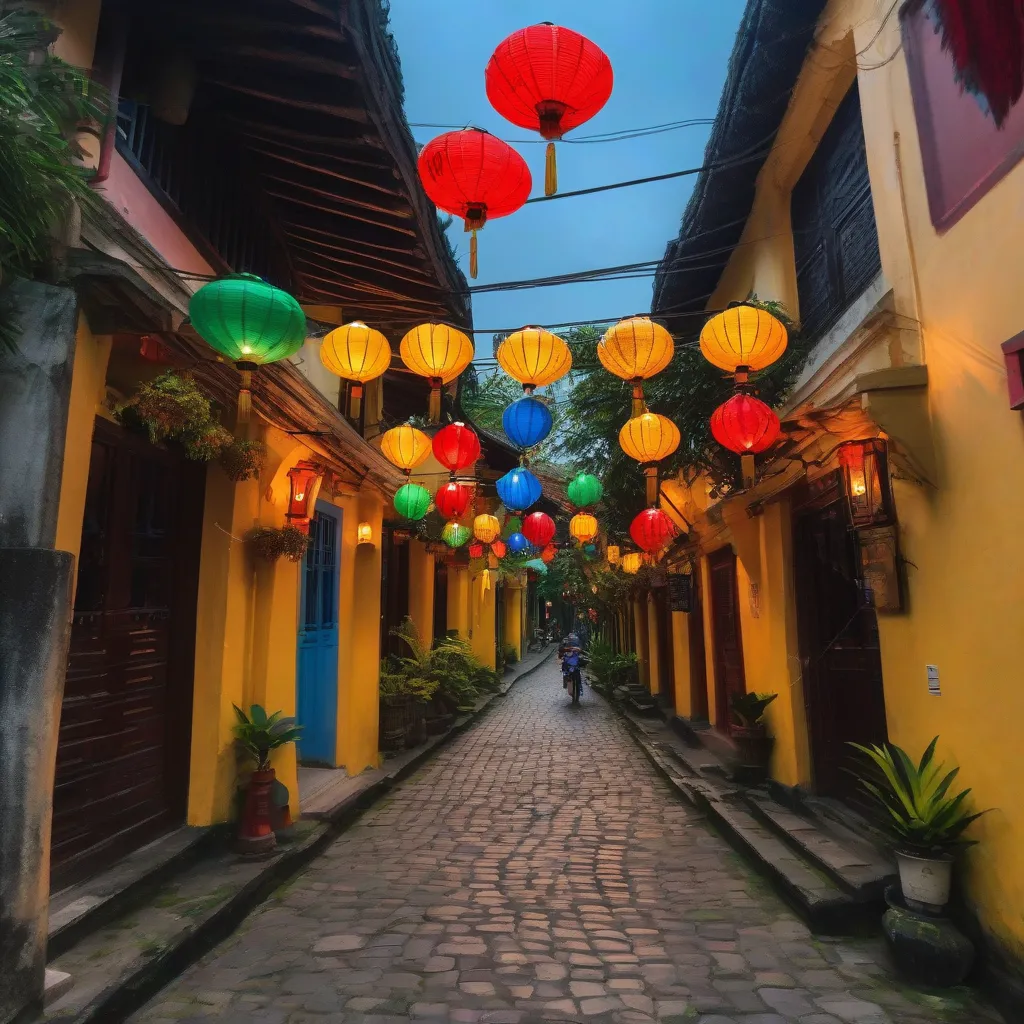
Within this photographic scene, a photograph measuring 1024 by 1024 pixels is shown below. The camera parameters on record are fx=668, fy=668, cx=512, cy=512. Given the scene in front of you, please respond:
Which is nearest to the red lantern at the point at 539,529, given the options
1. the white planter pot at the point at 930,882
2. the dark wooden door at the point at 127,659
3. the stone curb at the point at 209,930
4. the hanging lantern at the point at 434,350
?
the stone curb at the point at 209,930

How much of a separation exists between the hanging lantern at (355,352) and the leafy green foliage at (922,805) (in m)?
4.88

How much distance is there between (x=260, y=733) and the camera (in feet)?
18.5

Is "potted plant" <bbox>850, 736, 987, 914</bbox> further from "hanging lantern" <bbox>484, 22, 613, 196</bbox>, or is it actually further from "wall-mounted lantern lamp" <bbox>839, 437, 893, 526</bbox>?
"hanging lantern" <bbox>484, 22, 613, 196</bbox>

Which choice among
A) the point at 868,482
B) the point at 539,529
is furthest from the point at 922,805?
the point at 539,529

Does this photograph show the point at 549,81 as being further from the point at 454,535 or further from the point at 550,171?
the point at 454,535

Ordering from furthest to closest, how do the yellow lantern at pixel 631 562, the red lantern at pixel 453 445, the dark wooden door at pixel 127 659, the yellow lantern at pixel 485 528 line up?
the yellow lantern at pixel 485 528, the yellow lantern at pixel 631 562, the red lantern at pixel 453 445, the dark wooden door at pixel 127 659

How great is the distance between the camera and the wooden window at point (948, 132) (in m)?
3.75

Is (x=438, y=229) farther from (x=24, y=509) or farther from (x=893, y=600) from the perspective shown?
(x=893, y=600)

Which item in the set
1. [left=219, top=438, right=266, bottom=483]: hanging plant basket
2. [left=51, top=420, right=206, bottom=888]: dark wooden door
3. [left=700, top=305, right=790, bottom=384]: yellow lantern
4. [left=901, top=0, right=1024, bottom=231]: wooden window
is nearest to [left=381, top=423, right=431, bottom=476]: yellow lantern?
[left=51, top=420, right=206, bottom=888]: dark wooden door

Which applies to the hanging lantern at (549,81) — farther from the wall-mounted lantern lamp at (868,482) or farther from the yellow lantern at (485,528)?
the yellow lantern at (485,528)

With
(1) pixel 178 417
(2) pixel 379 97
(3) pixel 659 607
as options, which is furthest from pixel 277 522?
(3) pixel 659 607

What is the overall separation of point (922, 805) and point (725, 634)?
6.72 metres

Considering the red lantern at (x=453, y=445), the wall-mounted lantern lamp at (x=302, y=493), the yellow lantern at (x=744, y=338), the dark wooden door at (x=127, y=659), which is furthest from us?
the red lantern at (x=453, y=445)

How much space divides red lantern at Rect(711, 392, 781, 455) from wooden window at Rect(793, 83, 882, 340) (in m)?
1.31
